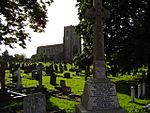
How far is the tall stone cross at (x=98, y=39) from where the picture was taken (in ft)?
35.6

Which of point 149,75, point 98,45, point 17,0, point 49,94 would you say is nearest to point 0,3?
point 17,0

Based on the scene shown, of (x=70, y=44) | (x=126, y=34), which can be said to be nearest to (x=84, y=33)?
(x=126, y=34)

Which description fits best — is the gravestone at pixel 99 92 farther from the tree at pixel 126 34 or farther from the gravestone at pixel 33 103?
the tree at pixel 126 34

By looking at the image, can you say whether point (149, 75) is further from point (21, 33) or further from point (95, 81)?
point (95, 81)

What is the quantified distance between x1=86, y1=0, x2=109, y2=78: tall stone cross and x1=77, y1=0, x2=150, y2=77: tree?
35.2 ft

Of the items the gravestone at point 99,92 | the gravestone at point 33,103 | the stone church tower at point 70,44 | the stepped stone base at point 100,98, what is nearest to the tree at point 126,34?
the gravestone at point 99,92

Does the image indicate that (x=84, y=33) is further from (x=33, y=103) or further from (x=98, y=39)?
(x=33, y=103)

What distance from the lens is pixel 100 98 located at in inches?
409

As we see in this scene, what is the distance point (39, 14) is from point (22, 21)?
1201 millimetres

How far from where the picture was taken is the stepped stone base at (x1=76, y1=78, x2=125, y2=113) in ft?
33.8

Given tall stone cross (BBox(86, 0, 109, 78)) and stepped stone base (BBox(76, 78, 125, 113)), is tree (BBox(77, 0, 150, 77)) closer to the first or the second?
tall stone cross (BBox(86, 0, 109, 78))

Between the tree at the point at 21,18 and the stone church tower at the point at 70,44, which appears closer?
the tree at the point at 21,18

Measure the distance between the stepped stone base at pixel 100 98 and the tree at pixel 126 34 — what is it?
11.9 m

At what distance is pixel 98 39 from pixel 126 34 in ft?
48.1
